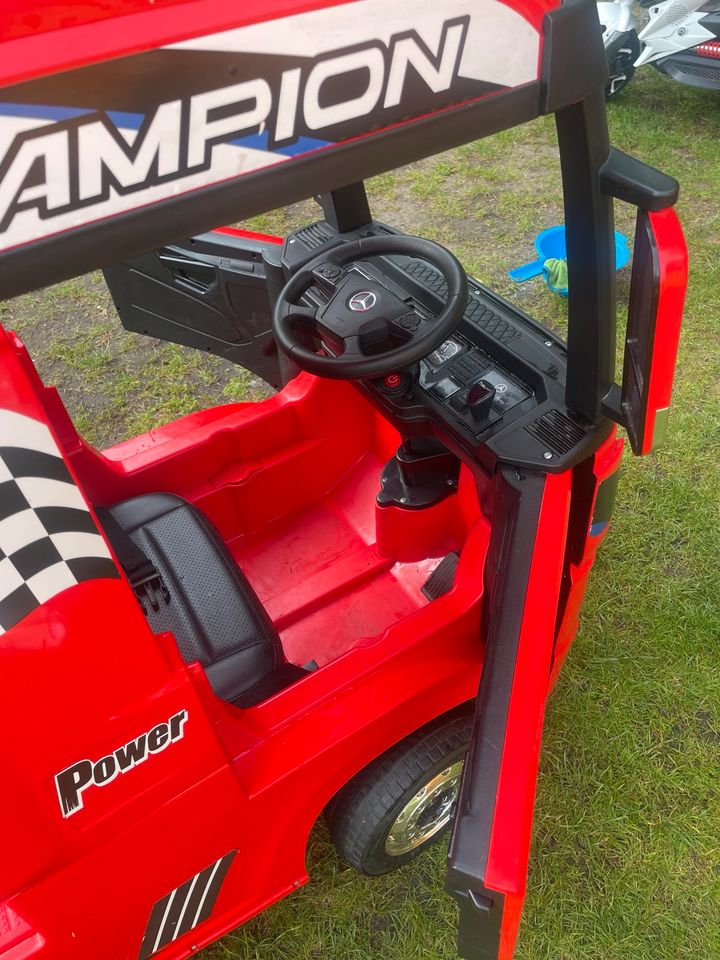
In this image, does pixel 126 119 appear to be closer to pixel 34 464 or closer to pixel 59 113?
pixel 59 113

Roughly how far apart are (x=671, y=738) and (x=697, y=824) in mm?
225

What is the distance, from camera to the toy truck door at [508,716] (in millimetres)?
1064

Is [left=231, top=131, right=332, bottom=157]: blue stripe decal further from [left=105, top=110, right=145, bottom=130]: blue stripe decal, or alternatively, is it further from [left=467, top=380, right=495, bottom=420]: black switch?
[left=467, top=380, right=495, bottom=420]: black switch

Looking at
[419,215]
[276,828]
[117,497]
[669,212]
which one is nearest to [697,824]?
[276,828]

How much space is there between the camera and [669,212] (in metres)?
1.17

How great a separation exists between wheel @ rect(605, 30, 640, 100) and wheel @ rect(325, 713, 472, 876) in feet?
12.8

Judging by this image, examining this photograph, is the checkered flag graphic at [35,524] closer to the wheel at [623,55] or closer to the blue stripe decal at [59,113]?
the blue stripe decal at [59,113]

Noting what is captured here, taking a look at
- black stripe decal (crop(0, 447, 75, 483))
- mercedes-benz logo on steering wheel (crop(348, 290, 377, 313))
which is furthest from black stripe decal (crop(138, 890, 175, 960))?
mercedes-benz logo on steering wheel (crop(348, 290, 377, 313))

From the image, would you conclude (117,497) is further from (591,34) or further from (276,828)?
(591,34)

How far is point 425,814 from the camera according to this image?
1.74 meters

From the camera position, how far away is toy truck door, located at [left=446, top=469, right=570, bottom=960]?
3.49 feet

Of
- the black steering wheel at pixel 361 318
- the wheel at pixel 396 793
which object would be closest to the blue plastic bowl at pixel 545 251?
the black steering wheel at pixel 361 318

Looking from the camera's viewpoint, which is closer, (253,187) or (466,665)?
(253,187)

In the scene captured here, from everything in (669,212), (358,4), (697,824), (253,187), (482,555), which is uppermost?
(358,4)
